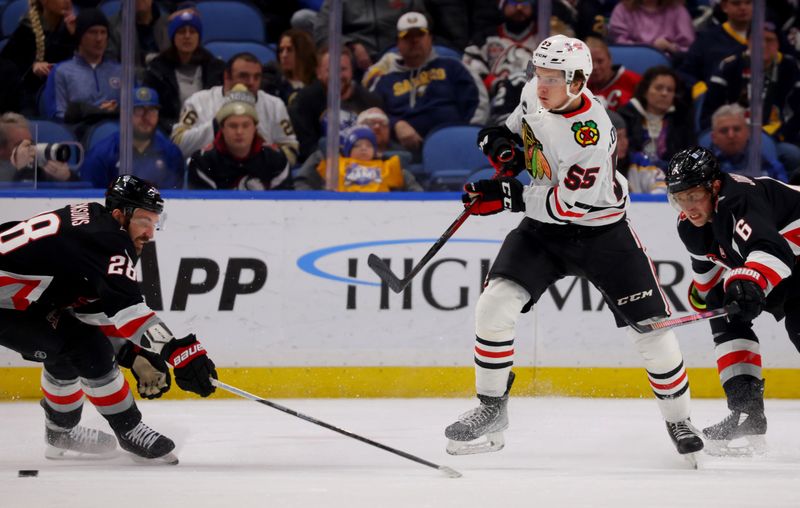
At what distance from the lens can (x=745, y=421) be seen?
4281 millimetres

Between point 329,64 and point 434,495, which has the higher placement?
point 329,64

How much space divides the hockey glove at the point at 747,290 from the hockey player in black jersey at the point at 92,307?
1732mm

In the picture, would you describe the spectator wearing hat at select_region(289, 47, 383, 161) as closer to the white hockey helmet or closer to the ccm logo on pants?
the white hockey helmet

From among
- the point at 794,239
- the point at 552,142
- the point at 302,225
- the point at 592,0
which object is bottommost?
the point at 302,225

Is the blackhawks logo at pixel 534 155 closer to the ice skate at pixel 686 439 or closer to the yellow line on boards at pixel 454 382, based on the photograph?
the ice skate at pixel 686 439

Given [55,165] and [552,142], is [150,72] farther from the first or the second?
[552,142]

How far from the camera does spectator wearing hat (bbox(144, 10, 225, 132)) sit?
18.6ft

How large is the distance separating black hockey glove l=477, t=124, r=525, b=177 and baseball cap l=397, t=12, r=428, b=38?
1830 millimetres

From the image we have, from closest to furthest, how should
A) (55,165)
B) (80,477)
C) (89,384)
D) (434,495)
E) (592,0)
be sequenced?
(434,495) < (80,477) < (89,384) < (55,165) < (592,0)

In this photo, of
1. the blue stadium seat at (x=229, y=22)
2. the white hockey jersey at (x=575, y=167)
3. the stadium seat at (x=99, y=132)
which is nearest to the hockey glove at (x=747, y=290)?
the white hockey jersey at (x=575, y=167)

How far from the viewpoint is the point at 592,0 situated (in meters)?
6.17

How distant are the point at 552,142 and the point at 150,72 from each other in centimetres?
259

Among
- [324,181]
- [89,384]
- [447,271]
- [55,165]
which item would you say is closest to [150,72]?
[55,165]

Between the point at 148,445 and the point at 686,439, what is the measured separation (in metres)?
1.88
